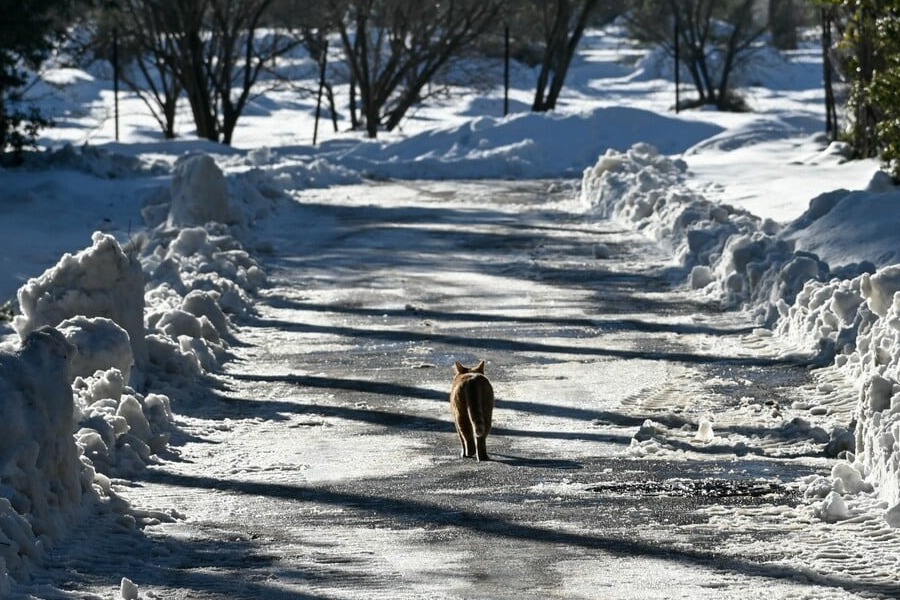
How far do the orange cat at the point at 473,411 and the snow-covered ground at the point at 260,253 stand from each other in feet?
5.20

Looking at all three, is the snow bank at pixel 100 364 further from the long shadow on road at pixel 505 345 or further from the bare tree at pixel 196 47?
the bare tree at pixel 196 47

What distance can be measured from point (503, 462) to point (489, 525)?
1.56 metres

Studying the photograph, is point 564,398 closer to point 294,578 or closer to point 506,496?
point 506,496

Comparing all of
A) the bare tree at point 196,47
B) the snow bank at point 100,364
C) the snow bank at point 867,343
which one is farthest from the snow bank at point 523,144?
the snow bank at point 867,343

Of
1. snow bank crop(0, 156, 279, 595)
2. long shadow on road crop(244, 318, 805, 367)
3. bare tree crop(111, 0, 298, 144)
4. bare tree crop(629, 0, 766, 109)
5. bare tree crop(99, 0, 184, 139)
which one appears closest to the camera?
snow bank crop(0, 156, 279, 595)

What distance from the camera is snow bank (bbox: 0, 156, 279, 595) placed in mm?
7230

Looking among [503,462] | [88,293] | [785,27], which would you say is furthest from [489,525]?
[785,27]

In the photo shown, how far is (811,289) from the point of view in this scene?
13.5 metres

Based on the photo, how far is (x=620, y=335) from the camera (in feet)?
45.4

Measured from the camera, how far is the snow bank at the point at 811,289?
8.15m

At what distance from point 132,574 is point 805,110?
58.9 m

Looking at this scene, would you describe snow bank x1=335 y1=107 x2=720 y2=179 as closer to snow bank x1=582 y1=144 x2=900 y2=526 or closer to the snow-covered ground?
the snow-covered ground

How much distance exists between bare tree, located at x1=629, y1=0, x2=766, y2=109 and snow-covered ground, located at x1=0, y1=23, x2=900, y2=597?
1222cm

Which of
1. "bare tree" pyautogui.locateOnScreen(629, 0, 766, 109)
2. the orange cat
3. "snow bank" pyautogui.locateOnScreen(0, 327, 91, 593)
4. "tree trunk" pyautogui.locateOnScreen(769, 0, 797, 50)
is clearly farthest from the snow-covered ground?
"tree trunk" pyautogui.locateOnScreen(769, 0, 797, 50)
